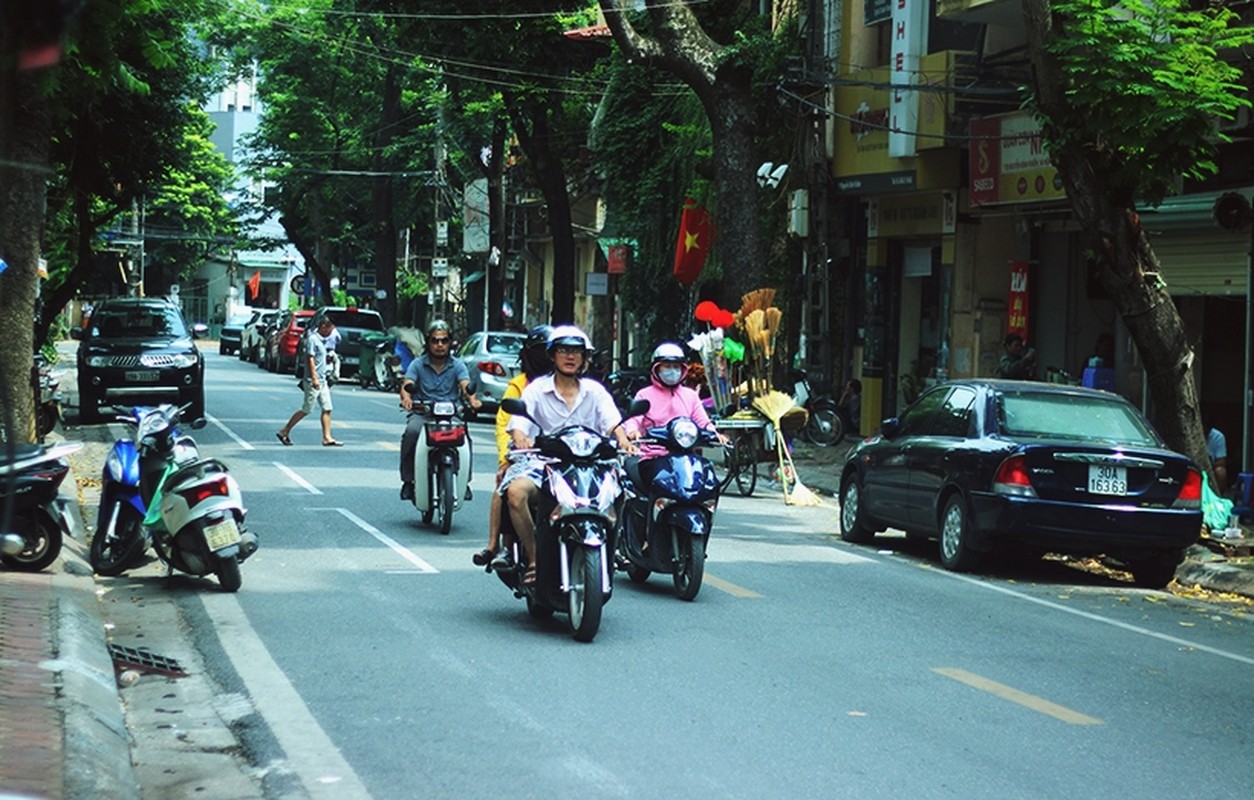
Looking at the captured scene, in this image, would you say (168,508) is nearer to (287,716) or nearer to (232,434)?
(287,716)

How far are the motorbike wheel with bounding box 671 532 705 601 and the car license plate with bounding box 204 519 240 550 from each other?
117 inches

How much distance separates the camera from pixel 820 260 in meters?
28.8

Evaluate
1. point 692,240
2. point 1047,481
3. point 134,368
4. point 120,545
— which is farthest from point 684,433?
point 692,240

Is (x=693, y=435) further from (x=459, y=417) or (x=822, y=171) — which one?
(x=822, y=171)

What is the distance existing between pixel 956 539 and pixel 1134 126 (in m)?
4.52

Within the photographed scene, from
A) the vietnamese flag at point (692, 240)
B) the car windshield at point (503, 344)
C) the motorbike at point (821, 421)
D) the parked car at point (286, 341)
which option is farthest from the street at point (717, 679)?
the parked car at point (286, 341)

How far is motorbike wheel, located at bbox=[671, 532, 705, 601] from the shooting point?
11.8 meters

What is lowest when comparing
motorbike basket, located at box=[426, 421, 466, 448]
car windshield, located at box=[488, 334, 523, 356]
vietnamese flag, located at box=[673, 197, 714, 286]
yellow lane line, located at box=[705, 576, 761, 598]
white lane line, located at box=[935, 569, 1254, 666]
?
white lane line, located at box=[935, 569, 1254, 666]

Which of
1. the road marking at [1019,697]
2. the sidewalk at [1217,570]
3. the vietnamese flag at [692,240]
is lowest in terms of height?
the sidewalk at [1217,570]

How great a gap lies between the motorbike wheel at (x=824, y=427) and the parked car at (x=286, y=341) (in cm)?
2344

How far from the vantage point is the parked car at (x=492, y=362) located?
3356cm

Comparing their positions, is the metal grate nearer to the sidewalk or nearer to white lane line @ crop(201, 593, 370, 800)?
white lane line @ crop(201, 593, 370, 800)

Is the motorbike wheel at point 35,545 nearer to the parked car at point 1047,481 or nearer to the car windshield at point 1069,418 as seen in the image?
the parked car at point 1047,481

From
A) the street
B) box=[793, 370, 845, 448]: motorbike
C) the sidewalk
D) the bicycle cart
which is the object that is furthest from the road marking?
box=[793, 370, 845, 448]: motorbike
